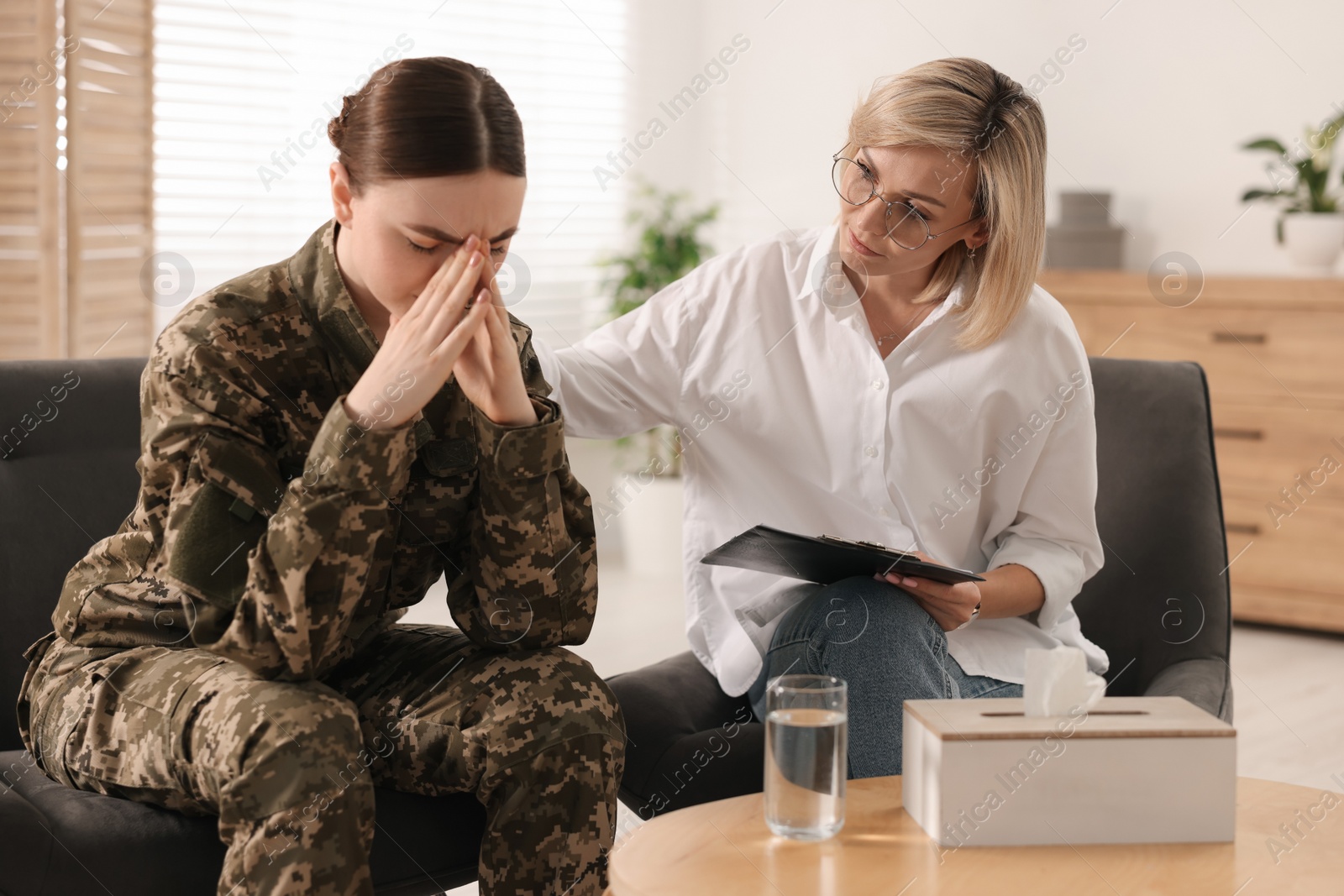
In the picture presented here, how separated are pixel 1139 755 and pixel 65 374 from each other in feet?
4.17

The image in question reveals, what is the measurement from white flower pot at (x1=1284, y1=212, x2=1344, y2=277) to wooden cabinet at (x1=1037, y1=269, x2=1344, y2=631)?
0.81 feet

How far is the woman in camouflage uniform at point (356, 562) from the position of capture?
45.8 inches

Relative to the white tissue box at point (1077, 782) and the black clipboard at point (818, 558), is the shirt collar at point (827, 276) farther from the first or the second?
the white tissue box at point (1077, 782)

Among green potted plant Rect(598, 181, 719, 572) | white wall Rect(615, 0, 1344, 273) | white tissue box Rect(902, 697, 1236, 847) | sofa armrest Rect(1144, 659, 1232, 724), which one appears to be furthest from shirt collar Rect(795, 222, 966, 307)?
white wall Rect(615, 0, 1344, 273)

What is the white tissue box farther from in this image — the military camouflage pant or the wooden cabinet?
the wooden cabinet

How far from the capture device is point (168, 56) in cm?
321

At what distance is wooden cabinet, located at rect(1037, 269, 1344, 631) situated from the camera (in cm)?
345

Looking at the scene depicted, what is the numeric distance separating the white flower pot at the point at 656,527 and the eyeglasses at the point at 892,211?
2.53 metres

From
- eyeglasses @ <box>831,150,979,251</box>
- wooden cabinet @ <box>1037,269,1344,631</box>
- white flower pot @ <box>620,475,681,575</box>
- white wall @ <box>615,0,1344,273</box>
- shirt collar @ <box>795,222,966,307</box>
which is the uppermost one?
white wall @ <box>615,0,1344,273</box>

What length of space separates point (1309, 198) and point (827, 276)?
104 inches

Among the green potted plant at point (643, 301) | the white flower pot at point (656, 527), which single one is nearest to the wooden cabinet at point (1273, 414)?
the green potted plant at point (643, 301)

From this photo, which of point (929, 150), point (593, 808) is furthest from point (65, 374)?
point (929, 150)

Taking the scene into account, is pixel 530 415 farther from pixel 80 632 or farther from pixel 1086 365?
pixel 1086 365

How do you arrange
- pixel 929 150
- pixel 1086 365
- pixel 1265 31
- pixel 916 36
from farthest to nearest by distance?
pixel 916 36 < pixel 1265 31 < pixel 1086 365 < pixel 929 150
